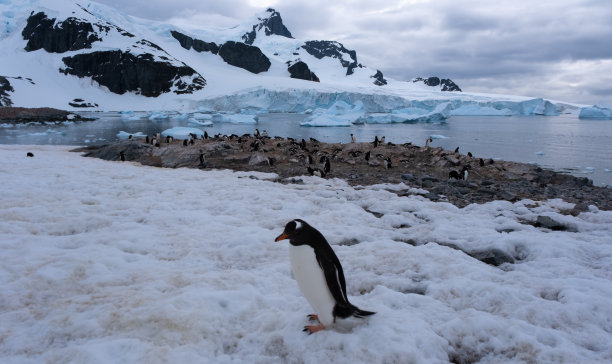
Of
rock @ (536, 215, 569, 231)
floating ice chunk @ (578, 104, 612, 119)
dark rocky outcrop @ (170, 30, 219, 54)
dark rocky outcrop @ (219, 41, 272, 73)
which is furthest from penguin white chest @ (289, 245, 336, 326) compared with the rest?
dark rocky outcrop @ (170, 30, 219, 54)

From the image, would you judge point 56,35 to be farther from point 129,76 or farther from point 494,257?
point 494,257

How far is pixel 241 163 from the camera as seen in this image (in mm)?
14797

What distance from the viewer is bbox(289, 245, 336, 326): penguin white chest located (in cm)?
308

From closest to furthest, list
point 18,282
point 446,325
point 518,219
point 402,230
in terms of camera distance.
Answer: point 446,325
point 18,282
point 402,230
point 518,219

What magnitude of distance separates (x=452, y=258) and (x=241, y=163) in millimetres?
10951

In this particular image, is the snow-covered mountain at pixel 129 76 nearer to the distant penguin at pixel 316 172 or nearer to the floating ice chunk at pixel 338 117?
the floating ice chunk at pixel 338 117

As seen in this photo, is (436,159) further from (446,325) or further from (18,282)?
(18,282)

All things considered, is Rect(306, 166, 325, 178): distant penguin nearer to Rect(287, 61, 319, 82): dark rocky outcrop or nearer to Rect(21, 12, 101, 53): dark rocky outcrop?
Rect(21, 12, 101, 53): dark rocky outcrop

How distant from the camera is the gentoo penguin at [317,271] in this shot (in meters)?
3.08

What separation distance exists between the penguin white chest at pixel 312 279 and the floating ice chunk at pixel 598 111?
310ft

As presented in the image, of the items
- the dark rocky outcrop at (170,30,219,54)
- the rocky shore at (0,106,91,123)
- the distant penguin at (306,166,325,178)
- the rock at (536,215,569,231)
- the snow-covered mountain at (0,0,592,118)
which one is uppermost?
the dark rocky outcrop at (170,30,219,54)

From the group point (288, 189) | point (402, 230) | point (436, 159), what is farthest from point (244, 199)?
point (436, 159)

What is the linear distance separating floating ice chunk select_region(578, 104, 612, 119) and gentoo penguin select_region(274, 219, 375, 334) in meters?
94.5

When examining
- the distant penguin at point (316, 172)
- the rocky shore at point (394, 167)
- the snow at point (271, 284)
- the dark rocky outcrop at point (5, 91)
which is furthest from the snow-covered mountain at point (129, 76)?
the snow at point (271, 284)
